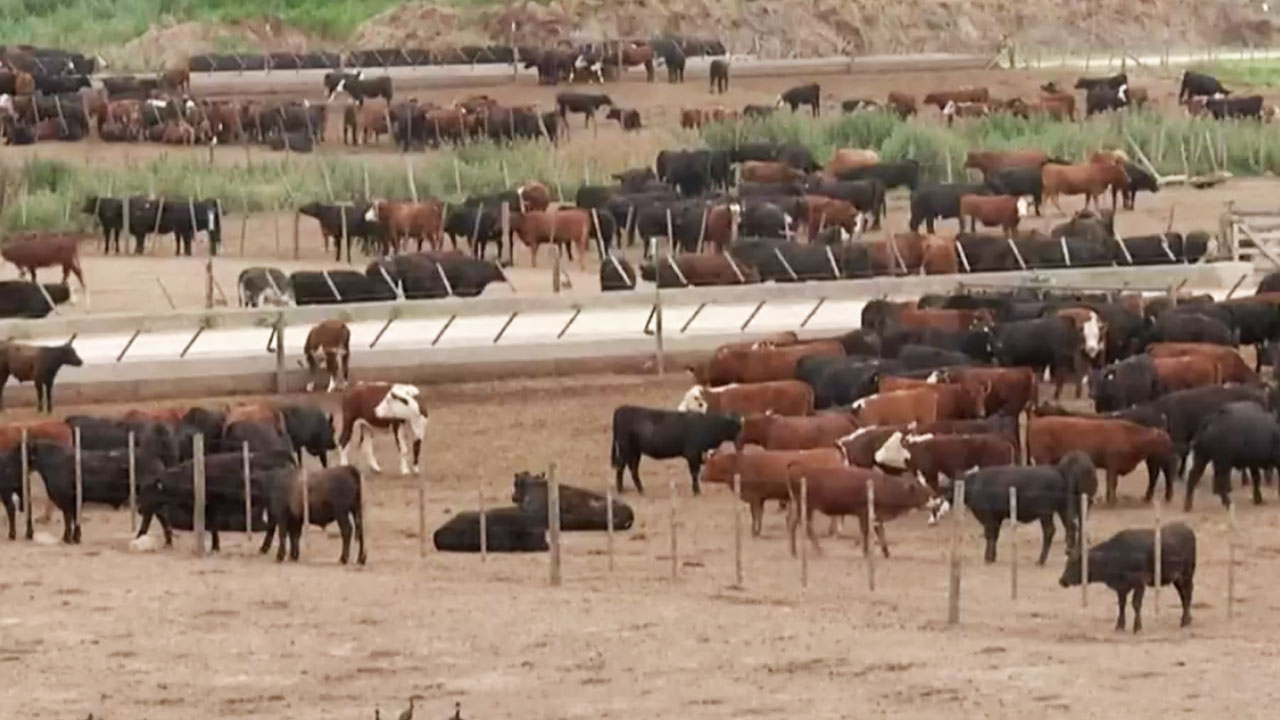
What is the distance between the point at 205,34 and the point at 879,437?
2347 inches

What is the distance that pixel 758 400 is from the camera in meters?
28.6

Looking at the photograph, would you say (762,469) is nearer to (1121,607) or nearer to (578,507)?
(578,507)

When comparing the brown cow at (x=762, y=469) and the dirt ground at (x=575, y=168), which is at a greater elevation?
the brown cow at (x=762, y=469)

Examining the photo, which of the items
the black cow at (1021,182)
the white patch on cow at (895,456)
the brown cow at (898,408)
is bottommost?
the black cow at (1021,182)

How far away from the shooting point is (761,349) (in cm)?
3159

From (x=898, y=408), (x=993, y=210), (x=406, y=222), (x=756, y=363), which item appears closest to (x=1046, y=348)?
(x=756, y=363)

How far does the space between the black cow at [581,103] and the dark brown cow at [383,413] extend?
110 ft

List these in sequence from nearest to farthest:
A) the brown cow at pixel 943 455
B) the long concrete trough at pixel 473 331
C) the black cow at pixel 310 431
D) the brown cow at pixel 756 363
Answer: the brown cow at pixel 943 455, the black cow at pixel 310 431, the brown cow at pixel 756 363, the long concrete trough at pixel 473 331

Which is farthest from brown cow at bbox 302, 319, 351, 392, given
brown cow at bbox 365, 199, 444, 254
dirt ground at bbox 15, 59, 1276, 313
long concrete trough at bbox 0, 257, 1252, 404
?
brown cow at bbox 365, 199, 444, 254

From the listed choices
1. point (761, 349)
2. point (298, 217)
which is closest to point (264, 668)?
point (761, 349)

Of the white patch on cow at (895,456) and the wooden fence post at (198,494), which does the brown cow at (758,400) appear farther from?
the wooden fence post at (198,494)

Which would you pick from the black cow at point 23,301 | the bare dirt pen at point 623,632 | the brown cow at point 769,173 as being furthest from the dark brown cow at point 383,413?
the brown cow at point 769,173

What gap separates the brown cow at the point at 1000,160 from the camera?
165ft

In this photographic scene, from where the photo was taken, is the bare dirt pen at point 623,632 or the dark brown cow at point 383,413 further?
the dark brown cow at point 383,413
